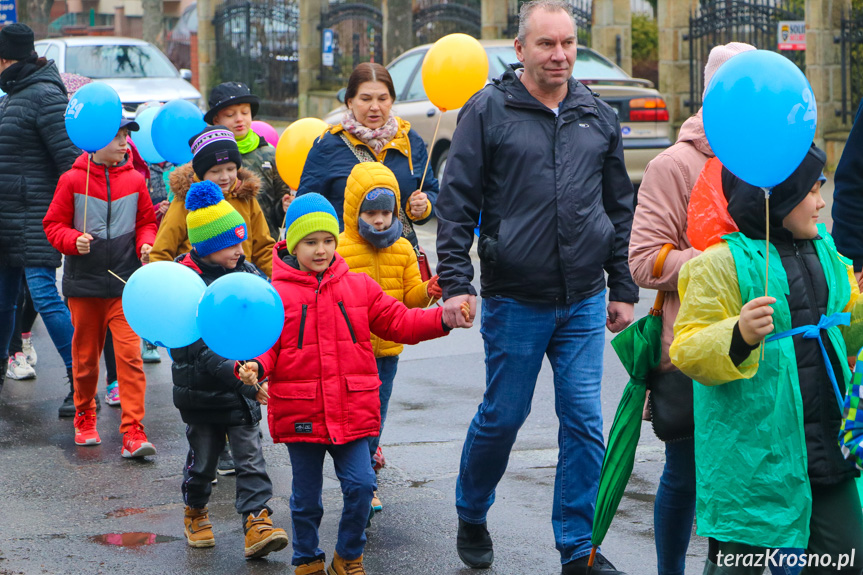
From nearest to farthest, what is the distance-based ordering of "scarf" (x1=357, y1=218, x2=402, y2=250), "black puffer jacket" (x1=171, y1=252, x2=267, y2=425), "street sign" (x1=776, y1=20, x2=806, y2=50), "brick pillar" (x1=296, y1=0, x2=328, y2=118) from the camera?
"black puffer jacket" (x1=171, y1=252, x2=267, y2=425) < "scarf" (x1=357, y1=218, x2=402, y2=250) < "street sign" (x1=776, y1=20, x2=806, y2=50) < "brick pillar" (x1=296, y1=0, x2=328, y2=118)

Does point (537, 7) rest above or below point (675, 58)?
below

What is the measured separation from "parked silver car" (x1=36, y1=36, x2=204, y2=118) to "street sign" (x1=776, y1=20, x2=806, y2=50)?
25.8ft

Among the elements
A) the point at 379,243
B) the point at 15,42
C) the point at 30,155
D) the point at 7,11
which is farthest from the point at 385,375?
the point at 7,11

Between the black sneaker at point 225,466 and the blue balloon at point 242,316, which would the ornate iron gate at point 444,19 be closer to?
the black sneaker at point 225,466

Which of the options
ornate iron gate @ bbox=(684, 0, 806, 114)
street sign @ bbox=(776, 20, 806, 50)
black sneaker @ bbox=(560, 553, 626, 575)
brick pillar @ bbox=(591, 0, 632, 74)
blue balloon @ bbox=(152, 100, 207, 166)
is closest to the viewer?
black sneaker @ bbox=(560, 553, 626, 575)

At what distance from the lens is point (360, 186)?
524cm

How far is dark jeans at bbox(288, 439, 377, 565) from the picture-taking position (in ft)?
14.6

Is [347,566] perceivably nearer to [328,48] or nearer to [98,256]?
[98,256]

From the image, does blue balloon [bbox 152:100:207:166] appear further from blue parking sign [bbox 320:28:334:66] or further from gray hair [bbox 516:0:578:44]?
blue parking sign [bbox 320:28:334:66]

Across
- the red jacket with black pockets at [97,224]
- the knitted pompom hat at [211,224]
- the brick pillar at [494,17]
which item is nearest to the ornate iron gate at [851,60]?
the brick pillar at [494,17]

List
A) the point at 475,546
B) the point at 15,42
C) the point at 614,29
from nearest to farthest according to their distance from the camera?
the point at 475,546, the point at 15,42, the point at 614,29

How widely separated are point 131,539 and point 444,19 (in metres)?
18.8

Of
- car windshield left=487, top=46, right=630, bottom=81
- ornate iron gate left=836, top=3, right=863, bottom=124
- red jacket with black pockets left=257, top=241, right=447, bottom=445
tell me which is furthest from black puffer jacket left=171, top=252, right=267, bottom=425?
ornate iron gate left=836, top=3, right=863, bottom=124

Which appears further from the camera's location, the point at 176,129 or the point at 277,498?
the point at 176,129
